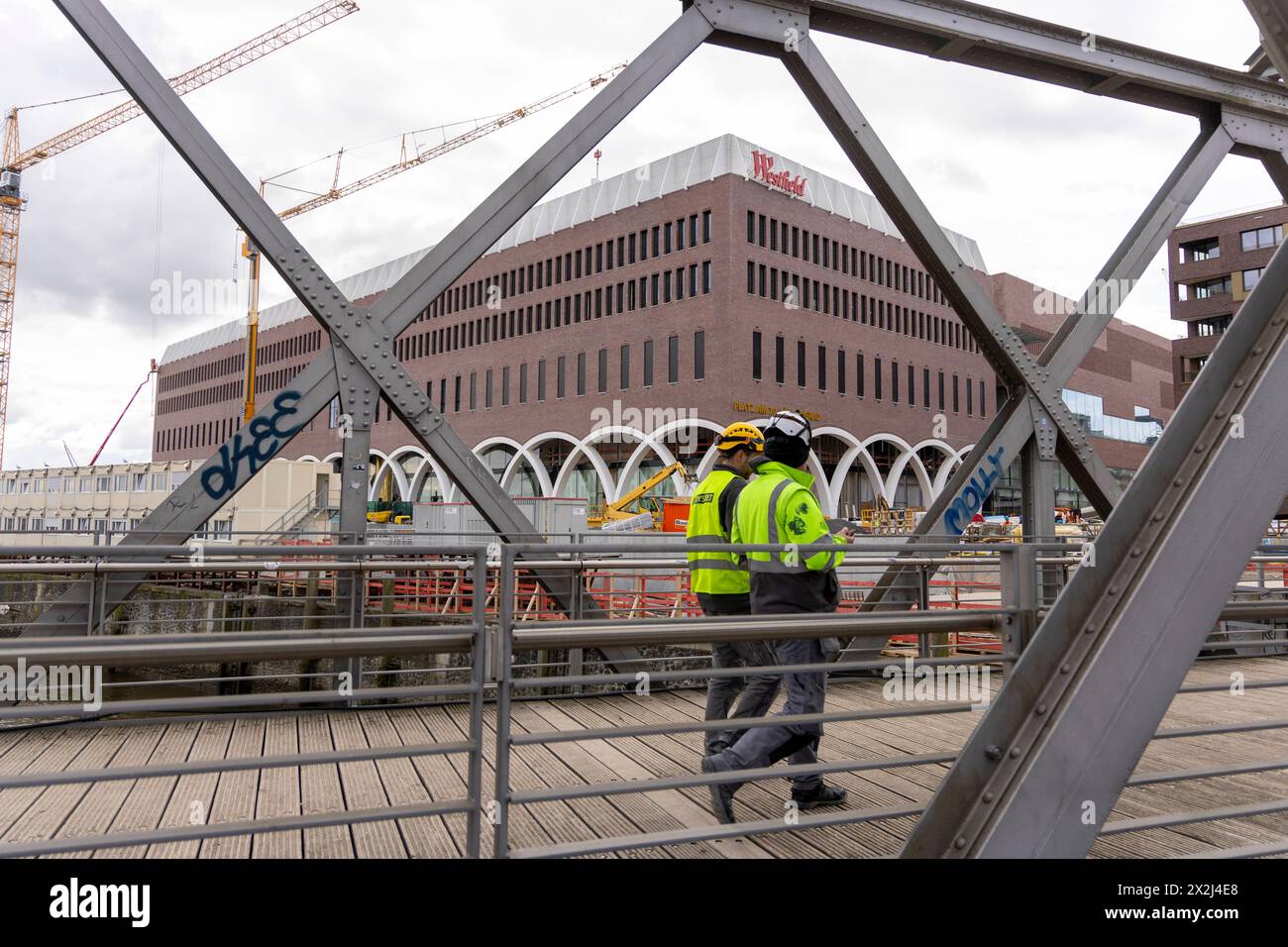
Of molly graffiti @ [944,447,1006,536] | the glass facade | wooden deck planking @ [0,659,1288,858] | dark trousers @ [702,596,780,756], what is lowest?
wooden deck planking @ [0,659,1288,858]

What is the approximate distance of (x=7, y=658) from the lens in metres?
2.24

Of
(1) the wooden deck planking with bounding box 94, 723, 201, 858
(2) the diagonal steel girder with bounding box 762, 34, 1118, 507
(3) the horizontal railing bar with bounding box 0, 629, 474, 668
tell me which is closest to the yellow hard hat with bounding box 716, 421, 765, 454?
(3) the horizontal railing bar with bounding box 0, 629, 474, 668

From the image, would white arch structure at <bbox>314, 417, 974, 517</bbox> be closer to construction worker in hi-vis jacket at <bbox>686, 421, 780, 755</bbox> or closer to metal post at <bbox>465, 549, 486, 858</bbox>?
construction worker in hi-vis jacket at <bbox>686, 421, 780, 755</bbox>

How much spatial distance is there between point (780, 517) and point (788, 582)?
35cm

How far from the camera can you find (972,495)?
25.0ft

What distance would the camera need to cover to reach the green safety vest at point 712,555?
488 cm

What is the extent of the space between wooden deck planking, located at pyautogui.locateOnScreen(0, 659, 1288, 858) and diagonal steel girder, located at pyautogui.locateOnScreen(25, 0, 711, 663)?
121 cm

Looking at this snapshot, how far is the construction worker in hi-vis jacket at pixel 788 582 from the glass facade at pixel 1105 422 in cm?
→ 6501

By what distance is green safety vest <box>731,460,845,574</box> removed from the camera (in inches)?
167

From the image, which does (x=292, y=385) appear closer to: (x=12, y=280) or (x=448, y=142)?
(x=448, y=142)

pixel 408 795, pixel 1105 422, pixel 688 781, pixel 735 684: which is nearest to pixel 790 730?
pixel 735 684

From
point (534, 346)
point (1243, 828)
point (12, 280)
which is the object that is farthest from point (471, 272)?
point (12, 280)

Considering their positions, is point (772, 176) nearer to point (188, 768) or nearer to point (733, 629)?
point (733, 629)

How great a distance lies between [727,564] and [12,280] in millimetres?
101240
